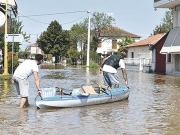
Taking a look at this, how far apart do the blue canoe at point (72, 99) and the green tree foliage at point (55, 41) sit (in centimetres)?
6327

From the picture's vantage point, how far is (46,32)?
77000mm

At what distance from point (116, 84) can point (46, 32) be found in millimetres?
64832

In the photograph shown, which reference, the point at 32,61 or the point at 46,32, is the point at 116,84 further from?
the point at 46,32

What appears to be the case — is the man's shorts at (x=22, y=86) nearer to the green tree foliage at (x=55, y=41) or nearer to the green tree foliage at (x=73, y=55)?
the green tree foliage at (x=73, y=55)

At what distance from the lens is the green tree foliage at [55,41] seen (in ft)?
248

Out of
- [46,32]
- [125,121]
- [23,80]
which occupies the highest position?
[46,32]

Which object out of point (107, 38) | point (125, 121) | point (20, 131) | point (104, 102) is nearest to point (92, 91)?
point (104, 102)

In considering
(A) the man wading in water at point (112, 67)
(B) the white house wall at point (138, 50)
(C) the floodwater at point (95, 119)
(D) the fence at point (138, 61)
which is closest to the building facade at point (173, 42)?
(D) the fence at point (138, 61)

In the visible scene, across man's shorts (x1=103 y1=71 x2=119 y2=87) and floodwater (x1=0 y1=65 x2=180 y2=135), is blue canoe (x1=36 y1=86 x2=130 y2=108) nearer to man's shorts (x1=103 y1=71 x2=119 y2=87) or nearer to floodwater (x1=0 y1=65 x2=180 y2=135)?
floodwater (x1=0 y1=65 x2=180 y2=135)

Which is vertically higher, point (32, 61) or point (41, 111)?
point (32, 61)

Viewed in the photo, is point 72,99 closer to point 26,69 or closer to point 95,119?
point 26,69

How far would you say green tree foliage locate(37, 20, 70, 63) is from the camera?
248 feet

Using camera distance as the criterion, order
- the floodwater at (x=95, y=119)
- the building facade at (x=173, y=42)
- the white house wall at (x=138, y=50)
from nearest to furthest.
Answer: the floodwater at (x=95, y=119), the building facade at (x=173, y=42), the white house wall at (x=138, y=50)

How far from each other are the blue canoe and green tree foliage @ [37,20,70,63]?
63.3 metres
